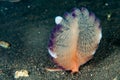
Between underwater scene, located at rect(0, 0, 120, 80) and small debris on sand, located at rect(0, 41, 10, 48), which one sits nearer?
underwater scene, located at rect(0, 0, 120, 80)

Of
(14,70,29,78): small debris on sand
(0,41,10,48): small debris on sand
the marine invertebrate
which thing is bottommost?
(0,41,10,48): small debris on sand

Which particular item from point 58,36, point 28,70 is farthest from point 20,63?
point 58,36

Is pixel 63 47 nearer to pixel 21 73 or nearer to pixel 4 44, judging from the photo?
pixel 21 73

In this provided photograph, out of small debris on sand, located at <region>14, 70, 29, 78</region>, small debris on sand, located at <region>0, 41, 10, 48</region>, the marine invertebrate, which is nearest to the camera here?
the marine invertebrate

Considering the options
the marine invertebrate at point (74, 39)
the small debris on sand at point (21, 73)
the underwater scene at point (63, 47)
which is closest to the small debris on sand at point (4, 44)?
the underwater scene at point (63, 47)

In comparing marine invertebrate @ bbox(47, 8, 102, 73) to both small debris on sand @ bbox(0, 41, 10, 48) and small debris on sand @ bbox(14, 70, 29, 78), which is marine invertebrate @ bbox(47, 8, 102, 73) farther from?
small debris on sand @ bbox(0, 41, 10, 48)

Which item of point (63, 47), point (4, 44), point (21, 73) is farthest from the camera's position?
point (4, 44)

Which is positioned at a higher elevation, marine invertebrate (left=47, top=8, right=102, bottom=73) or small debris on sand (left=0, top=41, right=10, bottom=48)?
marine invertebrate (left=47, top=8, right=102, bottom=73)

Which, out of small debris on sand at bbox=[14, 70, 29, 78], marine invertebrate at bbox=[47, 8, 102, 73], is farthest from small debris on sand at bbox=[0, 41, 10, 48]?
marine invertebrate at bbox=[47, 8, 102, 73]

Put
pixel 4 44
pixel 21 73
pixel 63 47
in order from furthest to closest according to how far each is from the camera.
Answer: pixel 4 44, pixel 21 73, pixel 63 47

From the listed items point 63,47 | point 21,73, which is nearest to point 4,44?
point 21,73

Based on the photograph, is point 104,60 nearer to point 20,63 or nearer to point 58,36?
point 58,36
